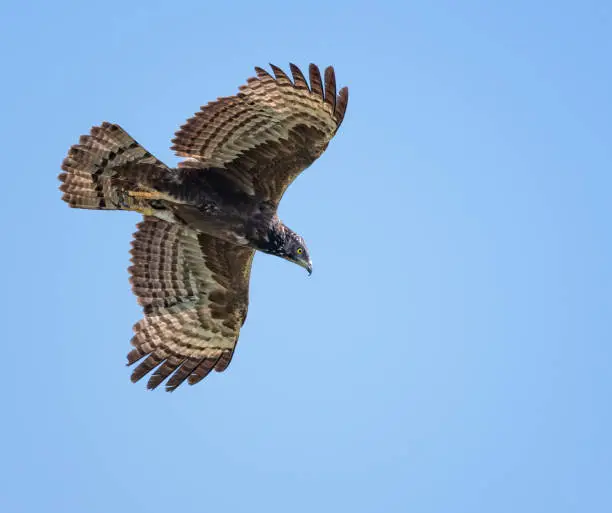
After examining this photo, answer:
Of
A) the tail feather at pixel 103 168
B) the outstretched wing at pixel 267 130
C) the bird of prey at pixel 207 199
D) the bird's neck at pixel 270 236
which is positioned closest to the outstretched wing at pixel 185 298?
the bird of prey at pixel 207 199

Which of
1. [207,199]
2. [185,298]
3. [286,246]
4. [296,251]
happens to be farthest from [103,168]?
[296,251]

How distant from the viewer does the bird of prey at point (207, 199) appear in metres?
13.0

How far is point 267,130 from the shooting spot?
43.5 ft

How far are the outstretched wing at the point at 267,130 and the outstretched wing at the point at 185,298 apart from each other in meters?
1.22

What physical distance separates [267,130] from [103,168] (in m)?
2.05

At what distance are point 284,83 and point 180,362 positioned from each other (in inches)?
153

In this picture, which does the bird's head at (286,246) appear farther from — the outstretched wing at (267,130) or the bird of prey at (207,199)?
the outstretched wing at (267,130)

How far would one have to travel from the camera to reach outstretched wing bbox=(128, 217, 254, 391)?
14500mm

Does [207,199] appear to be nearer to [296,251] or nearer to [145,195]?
[145,195]

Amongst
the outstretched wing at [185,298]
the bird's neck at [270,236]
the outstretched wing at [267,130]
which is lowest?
the outstretched wing at [185,298]

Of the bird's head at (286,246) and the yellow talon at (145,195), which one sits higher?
the bird's head at (286,246)

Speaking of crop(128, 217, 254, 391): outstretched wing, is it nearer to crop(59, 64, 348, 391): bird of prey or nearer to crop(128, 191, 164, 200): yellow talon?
crop(59, 64, 348, 391): bird of prey

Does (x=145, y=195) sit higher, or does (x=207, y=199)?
(x=207, y=199)

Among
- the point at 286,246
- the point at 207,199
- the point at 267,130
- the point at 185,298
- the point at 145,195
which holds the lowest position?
the point at 185,298
